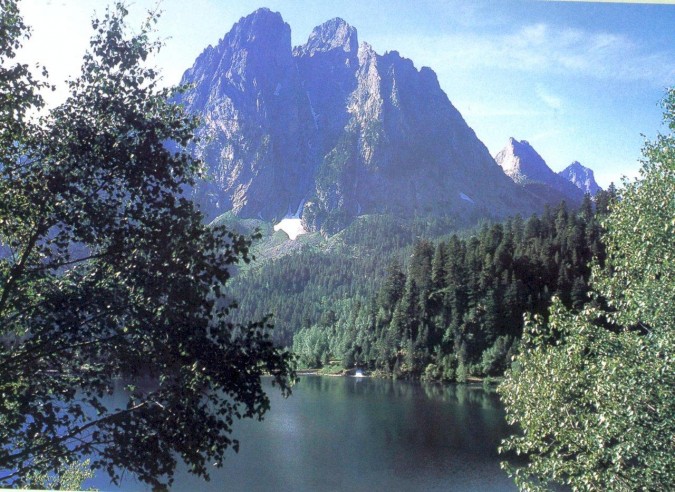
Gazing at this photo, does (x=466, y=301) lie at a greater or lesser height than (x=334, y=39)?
lesser

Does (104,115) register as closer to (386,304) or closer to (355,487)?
(355,487)

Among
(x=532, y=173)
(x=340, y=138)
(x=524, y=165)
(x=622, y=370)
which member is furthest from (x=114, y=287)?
(x=524, y=165)

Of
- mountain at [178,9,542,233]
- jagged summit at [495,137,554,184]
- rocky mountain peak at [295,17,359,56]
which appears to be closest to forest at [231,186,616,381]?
mountain at [178,9,542,233]

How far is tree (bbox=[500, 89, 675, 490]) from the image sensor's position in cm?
442

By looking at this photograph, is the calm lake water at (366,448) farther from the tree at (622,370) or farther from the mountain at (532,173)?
the mountain at (532,173)

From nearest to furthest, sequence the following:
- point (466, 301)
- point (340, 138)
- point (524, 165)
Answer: point (466, 301) < point (340, 138) < point (524, 165)

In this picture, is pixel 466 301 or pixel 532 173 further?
pixel 532 173

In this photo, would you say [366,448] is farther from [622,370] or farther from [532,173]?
[532,173]

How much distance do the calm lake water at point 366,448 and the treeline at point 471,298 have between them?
9994 mm

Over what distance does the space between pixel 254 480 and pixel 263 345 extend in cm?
1300

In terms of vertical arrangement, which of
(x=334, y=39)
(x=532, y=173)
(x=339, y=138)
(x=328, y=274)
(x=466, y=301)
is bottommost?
(x=466, y=301)

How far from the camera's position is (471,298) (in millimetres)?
39312

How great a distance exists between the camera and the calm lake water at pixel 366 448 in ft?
48.1

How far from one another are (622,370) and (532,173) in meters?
172
